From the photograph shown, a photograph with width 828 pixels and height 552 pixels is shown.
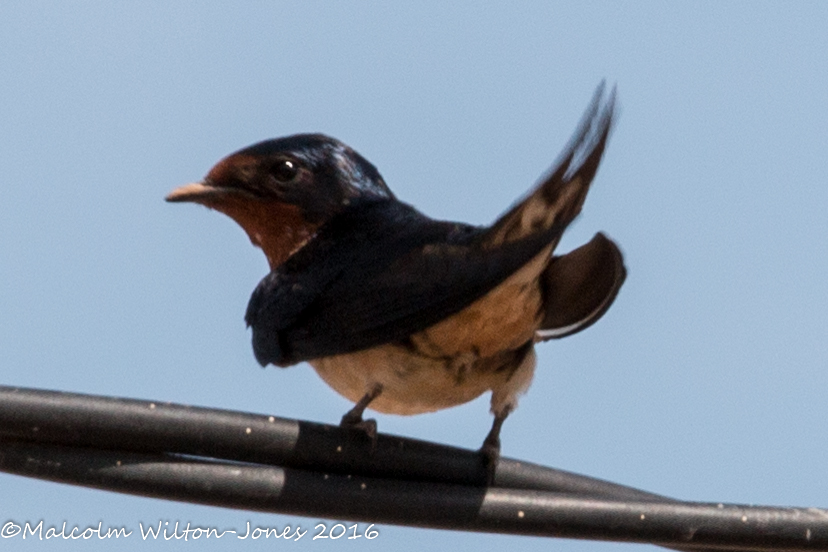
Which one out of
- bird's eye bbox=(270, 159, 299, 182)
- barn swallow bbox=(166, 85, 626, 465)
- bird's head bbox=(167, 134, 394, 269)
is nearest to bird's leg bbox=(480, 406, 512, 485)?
barn swallow bbox=(166, 85, 626, 465)

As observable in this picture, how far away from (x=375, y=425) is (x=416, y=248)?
570 mm

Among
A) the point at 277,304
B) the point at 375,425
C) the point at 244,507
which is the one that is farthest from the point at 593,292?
the point at 244,507

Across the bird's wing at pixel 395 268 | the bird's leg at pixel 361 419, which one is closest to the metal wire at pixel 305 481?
the bird's leg at pixel 361 419

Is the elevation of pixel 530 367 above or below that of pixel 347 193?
below

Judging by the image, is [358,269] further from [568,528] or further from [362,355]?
[568,528]

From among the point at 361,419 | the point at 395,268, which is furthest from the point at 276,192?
the point at 361,419

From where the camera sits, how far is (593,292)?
149 inches

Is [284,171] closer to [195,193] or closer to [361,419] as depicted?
[195,193]

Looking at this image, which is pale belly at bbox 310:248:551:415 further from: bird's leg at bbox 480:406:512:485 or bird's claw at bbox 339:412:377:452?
Answer: bird's claw at bbox 339:412:377:452

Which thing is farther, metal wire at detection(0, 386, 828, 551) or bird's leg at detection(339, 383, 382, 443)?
bird's leg at detection(339, 383, 382, 443)

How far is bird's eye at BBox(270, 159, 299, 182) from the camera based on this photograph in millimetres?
4641

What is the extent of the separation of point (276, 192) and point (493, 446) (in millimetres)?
1320

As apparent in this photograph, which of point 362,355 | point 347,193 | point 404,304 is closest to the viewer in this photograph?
point 404,304

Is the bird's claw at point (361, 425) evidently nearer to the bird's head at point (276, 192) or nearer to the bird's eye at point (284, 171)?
the bird's head at point (276, 192)
